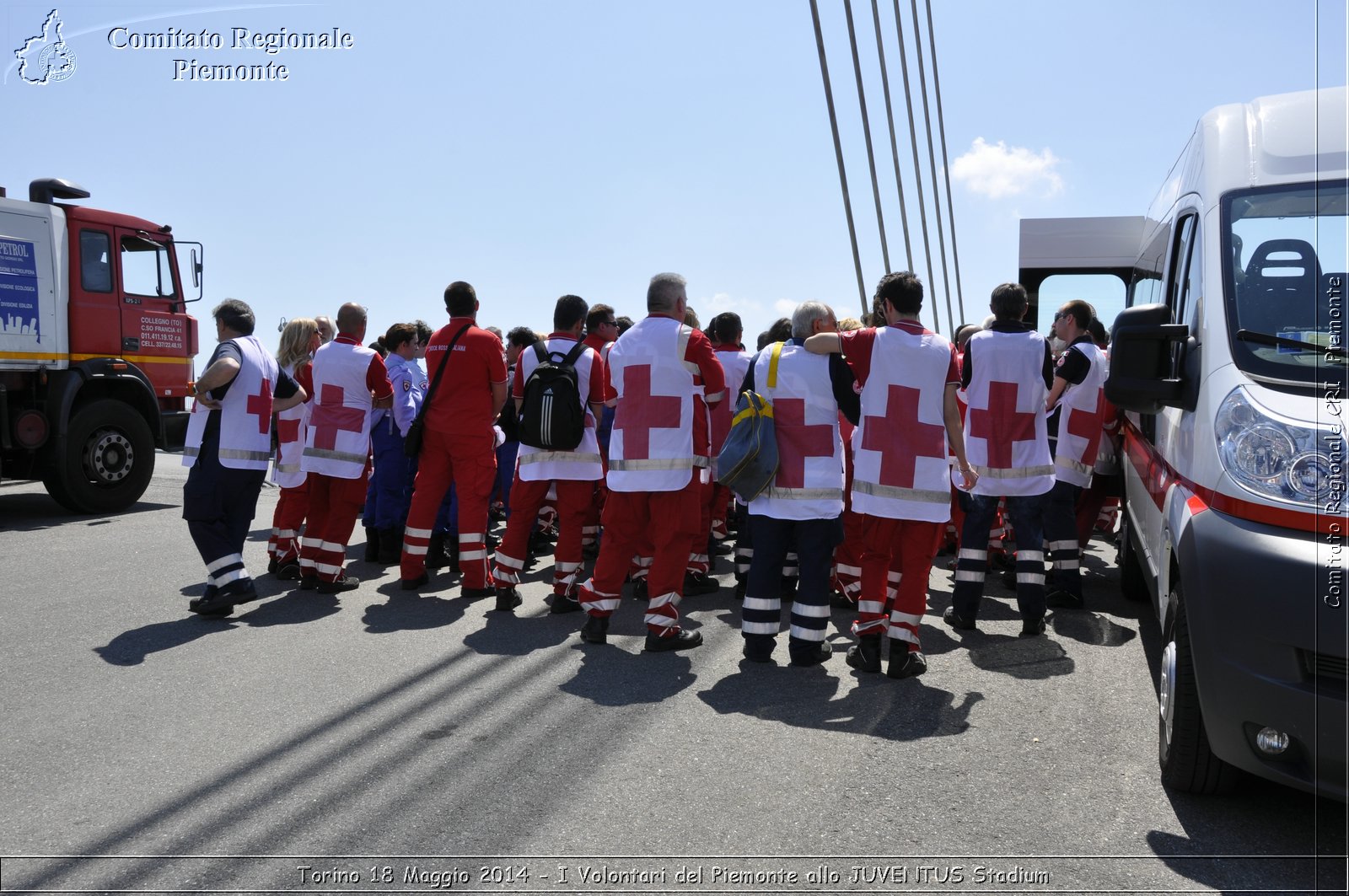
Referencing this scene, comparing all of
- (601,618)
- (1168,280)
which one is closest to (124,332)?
(601,618)

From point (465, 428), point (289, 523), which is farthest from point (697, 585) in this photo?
point (289, 523)

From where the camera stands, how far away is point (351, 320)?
24.2ft

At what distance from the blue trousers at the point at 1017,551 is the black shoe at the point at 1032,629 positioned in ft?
0.07

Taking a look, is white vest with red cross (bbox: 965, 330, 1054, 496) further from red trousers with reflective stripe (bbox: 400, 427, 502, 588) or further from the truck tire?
the truck tire

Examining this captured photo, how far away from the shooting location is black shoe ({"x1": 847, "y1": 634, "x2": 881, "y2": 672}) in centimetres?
527

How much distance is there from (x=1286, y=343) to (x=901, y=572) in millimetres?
2165

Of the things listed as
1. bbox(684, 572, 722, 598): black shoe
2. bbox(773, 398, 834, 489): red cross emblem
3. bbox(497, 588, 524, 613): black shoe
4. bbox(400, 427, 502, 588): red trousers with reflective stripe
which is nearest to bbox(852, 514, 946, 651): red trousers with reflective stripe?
bbox(773, 398, 834, 489): red cross emblem

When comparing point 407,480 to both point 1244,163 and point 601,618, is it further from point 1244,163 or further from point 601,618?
point 1244,163

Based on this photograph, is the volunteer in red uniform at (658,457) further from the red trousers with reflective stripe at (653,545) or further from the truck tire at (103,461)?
the truck tire at (103,461)

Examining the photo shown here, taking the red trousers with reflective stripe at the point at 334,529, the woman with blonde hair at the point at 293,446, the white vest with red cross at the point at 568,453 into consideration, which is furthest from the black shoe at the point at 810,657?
the woman with blonde hair at the point at 293,446

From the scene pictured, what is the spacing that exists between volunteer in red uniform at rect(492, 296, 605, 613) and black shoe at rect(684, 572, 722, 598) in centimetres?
95

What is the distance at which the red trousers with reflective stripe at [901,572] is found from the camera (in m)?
5.20

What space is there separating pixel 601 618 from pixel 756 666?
94cm

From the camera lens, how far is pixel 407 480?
8.66 m
